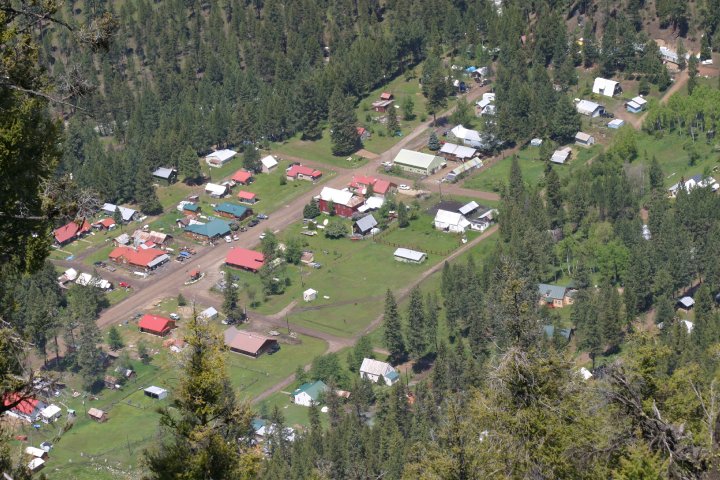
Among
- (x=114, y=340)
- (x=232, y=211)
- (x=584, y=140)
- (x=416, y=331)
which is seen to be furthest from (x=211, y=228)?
(x=584, y=140)

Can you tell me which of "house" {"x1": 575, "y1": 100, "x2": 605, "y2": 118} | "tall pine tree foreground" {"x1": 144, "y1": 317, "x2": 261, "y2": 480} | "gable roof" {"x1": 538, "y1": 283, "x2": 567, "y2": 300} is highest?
"tall pine tree foreground" {"x1": 144, "y1": 317, "x2": 261, "y2": 480}

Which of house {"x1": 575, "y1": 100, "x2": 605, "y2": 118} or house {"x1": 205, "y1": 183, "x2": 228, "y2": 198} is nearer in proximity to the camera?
house {"x1": 205, "y1": 183, "x2": 228, "y2": 198}

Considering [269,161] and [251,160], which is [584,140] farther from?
[251,160]

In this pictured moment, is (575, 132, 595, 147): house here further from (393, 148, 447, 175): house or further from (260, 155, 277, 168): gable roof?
(260, 155, 277, 168): gable roof

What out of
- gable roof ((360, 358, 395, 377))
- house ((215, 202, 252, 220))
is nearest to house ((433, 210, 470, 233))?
house ((215, 202, 252, 220))

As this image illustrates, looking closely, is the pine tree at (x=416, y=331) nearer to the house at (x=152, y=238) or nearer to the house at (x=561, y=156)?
the house at (x=152, y=238)

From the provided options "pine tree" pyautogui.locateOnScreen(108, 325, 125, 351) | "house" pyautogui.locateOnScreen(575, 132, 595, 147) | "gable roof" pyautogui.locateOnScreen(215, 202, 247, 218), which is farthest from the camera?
"house" pyautogui.locateOnScreen(575, 132, 595, 147)
